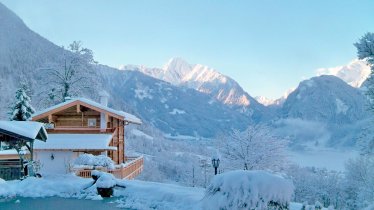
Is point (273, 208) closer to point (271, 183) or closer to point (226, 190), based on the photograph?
point (271, 183)

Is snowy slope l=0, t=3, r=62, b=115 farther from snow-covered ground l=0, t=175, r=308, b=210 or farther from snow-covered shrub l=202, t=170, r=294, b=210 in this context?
snow-covered shrub l=202, t=170, r=294, b=210

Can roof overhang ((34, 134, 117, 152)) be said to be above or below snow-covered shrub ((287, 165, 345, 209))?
above

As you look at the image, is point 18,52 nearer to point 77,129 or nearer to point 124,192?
point 77,129

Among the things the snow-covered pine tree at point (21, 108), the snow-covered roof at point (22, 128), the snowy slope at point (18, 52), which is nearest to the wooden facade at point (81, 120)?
the snow-covered roof at point (22, 128)

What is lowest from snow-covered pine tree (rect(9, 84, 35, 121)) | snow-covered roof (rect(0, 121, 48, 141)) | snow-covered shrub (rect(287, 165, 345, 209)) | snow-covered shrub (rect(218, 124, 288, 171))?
snow-covered shrub (rect(287, 165, 345, 209))

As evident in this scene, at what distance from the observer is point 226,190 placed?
959 cm

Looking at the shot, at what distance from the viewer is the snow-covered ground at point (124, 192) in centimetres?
1647

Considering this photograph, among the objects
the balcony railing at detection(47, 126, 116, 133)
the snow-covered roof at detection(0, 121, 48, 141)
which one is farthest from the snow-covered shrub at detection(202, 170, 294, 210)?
the balcony railing at detection(47, 126, 116, 133)

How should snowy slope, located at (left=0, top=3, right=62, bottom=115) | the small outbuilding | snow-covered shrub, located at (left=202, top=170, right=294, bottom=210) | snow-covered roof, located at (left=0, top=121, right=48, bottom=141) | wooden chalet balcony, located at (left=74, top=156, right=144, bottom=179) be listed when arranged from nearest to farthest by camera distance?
snow-covered shrub, located at (left=202, top=170, right=294, bottom=210), snow-covered roof, located at (left=0, top=121, right=48, bottom=141), the small outbuilding, wooden chalet balcony, located at (left=74, top=156, right=144, bottom=179), snowy slope, located at (left=0, top=3, right=62, bottom=115)

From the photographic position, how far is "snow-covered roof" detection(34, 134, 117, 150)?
27.2 meters

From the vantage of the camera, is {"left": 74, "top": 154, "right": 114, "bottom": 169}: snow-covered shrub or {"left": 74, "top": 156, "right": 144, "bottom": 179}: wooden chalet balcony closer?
{"left": 74, "top": 154, "right": 114, "bottom": 169}: snow-covered shrub

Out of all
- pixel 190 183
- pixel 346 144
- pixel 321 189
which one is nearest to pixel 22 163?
pixel 190 183

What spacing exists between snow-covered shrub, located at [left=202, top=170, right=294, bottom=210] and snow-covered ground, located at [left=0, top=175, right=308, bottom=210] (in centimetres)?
543

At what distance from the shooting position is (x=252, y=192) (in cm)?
932
